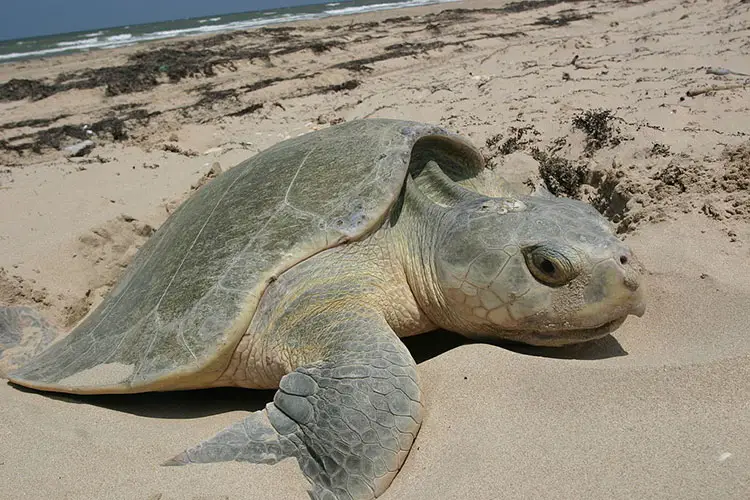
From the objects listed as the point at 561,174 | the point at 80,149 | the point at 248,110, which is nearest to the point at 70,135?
the point at 80,149

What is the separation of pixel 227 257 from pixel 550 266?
1.00 metres

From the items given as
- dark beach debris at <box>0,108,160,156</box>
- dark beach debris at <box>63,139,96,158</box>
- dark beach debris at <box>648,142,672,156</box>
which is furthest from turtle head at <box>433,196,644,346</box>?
dark beach debris at <box>0,108,160,156</box>

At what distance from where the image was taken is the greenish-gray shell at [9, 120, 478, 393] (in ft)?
5.69

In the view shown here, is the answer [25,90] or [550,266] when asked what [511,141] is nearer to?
[550,266]

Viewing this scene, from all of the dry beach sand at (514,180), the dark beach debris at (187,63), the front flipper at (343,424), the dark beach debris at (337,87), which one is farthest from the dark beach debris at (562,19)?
the front flipper at (343,424)

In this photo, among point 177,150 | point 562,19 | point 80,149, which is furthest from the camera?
point 562,19

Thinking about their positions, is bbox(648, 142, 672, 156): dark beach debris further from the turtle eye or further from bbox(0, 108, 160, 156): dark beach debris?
bbox(0, 108, 160, 156): dark beach debris

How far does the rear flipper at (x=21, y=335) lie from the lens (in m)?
2.38

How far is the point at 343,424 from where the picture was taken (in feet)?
4.55

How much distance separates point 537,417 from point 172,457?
98 cm

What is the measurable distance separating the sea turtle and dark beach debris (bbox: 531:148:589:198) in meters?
1.01

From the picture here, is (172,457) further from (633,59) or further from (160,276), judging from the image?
(633,59)

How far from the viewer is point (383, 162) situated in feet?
6.32

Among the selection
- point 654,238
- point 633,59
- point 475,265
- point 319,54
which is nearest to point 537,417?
point 475,265
